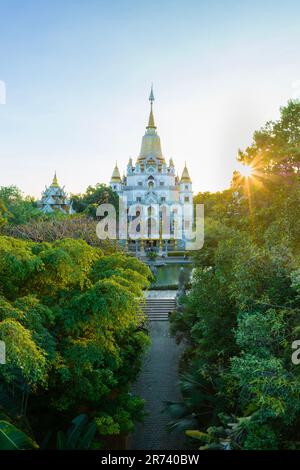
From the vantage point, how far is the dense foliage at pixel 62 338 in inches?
267

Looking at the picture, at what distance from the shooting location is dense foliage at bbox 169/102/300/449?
5.58 metres

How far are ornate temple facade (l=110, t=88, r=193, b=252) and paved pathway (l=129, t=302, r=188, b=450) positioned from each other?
35166 mm

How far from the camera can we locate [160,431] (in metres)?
10.3

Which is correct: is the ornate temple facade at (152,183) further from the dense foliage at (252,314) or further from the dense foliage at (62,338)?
the dense foliage at (62,338)

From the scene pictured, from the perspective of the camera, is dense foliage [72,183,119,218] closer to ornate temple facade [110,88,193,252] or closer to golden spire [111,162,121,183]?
ornate temple facade [110,88,193,252]

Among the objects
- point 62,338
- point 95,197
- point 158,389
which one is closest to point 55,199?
point 95,197

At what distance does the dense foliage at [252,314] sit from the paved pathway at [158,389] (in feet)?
3.22

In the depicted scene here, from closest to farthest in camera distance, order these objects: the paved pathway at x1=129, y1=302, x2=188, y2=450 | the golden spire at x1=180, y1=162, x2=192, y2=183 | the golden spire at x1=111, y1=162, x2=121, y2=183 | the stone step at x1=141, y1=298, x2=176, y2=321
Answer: the paved pathway at x1=129, y1=302, x2=188, y2=450 → the stone step at x1=141, y1=298, x2=176, y2=321 → the golden spire at x1=180, y1=162, x2=192, y2=183 → the golden spire at x1=111, y1=162, x2=121, y2=183

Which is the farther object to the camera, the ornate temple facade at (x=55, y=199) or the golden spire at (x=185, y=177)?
the golden spire at (x=185, y=177)

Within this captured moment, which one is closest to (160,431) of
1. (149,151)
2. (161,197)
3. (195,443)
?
(195,443)

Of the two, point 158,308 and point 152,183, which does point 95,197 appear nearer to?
point 152,183

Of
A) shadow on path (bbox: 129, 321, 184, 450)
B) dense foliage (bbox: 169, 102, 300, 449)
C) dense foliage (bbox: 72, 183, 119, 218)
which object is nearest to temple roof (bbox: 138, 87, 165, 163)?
dense foliage (bbox: 72, 183, 119, 218)

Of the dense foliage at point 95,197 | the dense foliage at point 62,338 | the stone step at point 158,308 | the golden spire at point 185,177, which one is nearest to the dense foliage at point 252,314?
the dense foliage at point 62,338

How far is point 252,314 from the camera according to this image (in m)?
6.83
